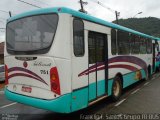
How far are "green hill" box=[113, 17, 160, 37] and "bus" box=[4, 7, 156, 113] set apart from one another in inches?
1338

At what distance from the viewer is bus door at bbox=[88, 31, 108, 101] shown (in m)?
7.63

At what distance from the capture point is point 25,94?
704 centimetres

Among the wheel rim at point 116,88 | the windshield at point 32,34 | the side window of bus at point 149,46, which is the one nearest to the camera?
the windshield at point 32,34

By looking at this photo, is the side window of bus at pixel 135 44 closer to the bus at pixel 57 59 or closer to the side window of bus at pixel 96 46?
the bus at pixel 57 59

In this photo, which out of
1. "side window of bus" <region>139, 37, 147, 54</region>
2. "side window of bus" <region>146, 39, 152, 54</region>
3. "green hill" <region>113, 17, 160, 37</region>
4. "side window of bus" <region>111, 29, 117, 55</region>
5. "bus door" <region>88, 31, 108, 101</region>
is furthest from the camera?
"green hill" <region>113, 17, 160, 37</region>

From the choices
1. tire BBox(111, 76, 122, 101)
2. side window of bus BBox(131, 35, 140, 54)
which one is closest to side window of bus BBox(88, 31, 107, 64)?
tire BBox(111, 76, 122, 101)

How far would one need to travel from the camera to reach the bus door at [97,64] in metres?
7.63

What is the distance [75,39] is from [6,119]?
3.23 m

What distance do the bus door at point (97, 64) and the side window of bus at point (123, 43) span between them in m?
1.68

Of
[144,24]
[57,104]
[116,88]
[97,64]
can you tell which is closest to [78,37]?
[97,64]

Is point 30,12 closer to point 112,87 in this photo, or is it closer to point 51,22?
point 51,22

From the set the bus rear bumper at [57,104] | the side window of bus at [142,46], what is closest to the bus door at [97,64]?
the bus rear bumper at [57,104]

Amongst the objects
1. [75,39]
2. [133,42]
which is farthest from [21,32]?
[133,42]

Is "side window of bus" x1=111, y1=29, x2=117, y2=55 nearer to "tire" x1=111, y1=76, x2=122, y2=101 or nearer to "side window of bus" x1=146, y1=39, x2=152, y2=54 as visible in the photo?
"tire" x1=111, y1=76, x2=122, y2=101
